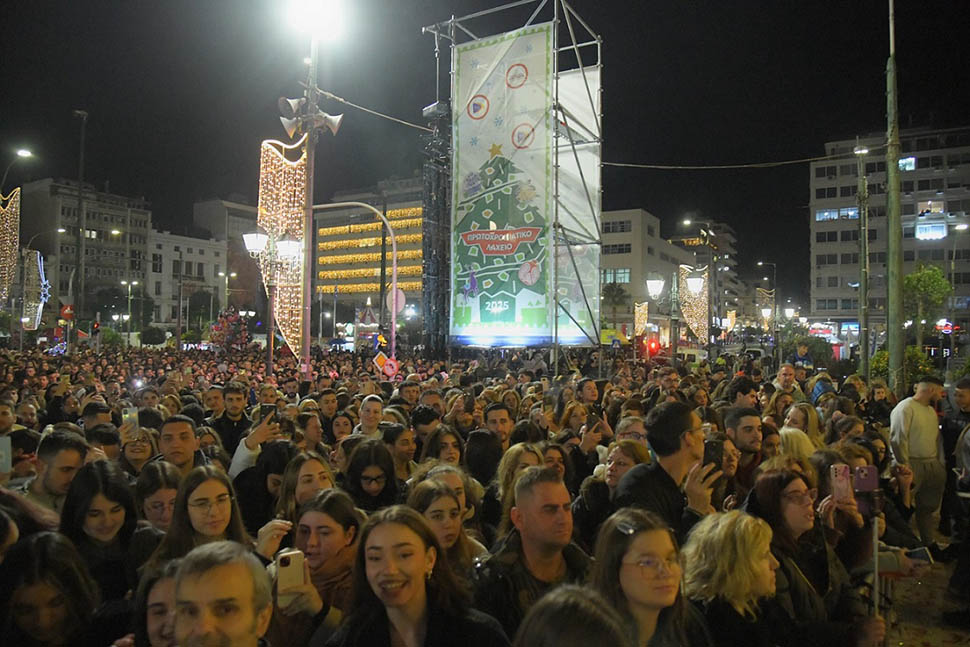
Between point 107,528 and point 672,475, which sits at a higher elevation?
point 672,475

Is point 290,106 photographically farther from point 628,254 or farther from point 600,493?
point 628,254

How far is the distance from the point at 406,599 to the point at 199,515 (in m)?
1.70

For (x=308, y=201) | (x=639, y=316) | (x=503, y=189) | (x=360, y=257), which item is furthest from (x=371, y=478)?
(x=360, y=257)

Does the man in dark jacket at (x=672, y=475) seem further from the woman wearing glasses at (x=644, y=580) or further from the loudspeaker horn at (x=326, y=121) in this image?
the loudspeaker horn at (x=326, y=121)

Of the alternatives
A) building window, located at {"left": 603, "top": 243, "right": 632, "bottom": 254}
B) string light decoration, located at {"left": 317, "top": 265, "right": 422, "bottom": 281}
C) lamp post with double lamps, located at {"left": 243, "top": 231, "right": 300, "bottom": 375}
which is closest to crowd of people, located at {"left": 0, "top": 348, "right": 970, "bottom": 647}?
lamp post with double lamps, located at {"left": 243, "top": 231, "right": 300, "bottom": 375}

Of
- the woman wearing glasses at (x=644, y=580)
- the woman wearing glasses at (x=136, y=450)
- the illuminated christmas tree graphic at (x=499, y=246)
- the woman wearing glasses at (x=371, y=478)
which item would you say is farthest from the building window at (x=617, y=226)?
the woman wearing glasses at (x=644, y=580)

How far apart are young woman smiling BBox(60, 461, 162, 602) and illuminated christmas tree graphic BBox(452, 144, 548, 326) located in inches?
599

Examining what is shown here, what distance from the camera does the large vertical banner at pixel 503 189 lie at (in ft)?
61.9

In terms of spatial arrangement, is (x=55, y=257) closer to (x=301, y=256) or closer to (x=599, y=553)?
(x=301, y=256)

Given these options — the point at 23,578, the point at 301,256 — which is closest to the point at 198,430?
the point at 23,578

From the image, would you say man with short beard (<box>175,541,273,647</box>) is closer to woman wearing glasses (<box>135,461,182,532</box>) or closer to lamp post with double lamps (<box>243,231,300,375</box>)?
woman wearing glasses (<box>135,461,182,532</box>)

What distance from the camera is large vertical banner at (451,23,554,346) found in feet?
61.9

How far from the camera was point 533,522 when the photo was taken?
11.2ft

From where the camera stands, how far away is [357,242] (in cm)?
12419
